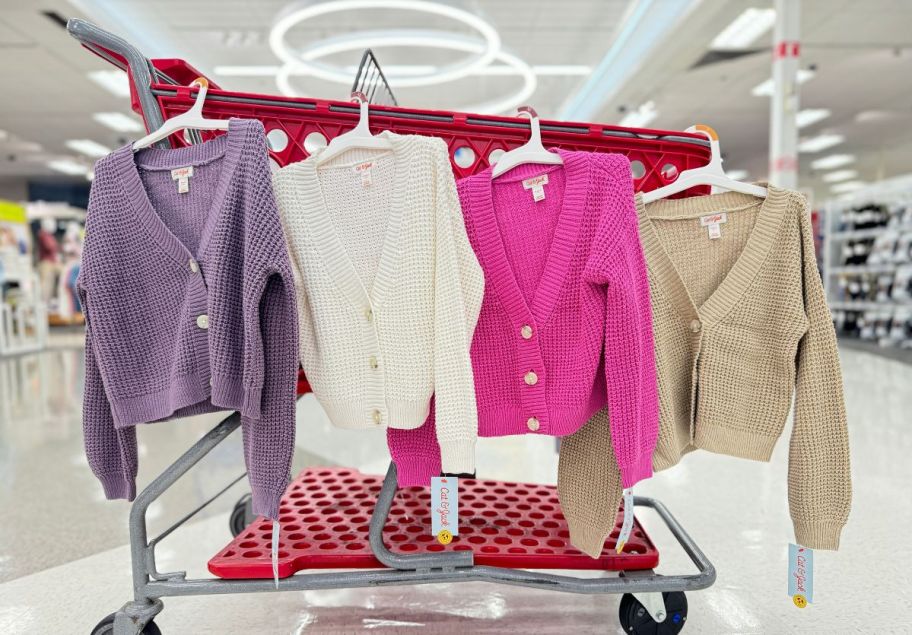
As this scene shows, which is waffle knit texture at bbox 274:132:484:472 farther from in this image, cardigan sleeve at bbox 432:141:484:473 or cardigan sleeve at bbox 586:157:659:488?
cardigan sleeve at bbox 586:157:659:488

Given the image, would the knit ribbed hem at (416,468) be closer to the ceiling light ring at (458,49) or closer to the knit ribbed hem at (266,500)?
the knit ribbed hem at (266,500)

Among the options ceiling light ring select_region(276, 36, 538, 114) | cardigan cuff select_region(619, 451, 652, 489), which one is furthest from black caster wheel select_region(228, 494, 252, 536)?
ceiling light ring select_region(276, 36, 538, 114)

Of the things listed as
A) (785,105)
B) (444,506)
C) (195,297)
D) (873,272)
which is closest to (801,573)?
(444,506)

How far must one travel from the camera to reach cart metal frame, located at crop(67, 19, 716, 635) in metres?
1.26

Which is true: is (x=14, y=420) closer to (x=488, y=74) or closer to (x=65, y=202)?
(x=488, y=74)

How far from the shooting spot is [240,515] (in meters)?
2.04

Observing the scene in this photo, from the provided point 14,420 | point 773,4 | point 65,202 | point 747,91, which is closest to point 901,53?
point 747,91

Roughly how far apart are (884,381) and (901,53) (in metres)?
4.81

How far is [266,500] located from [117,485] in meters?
0.40

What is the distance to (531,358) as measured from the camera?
4.16ft

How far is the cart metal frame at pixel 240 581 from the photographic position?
1.26 meters

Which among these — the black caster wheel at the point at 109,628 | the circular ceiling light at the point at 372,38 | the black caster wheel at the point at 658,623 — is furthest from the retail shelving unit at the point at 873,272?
the black caster wheel at the point at 109,628

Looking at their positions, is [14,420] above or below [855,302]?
below

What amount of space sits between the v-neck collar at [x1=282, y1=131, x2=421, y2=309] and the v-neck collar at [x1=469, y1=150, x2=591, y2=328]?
0.53 ft
